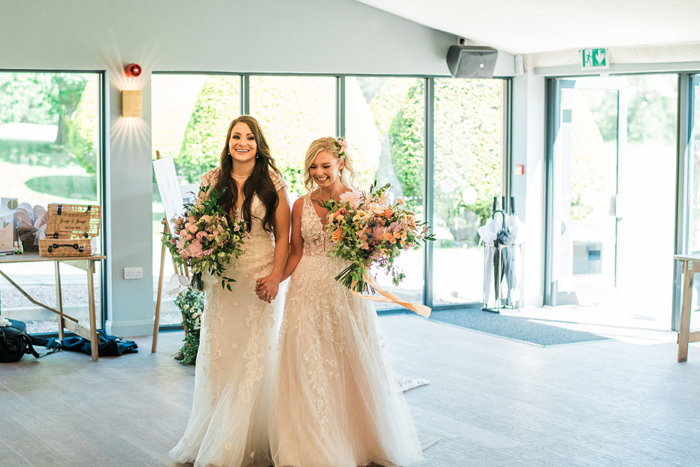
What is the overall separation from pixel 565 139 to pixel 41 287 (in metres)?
5.71

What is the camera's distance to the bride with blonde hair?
3590 mm

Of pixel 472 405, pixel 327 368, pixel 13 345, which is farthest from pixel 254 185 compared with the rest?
pixel 13 345

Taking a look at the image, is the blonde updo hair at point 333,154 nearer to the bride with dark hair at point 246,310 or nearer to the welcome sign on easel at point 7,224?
the bride with dark hair at point 246,310

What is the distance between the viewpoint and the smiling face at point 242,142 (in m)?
3.85

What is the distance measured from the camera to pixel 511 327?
743 centimetres

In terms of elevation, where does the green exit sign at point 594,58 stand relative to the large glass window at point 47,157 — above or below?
above

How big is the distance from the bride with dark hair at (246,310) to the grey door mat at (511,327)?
356cm

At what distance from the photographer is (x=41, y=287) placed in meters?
6.93

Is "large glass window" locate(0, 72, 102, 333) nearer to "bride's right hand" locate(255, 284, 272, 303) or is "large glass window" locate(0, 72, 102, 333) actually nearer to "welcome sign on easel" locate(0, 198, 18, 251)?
"welcome sign on easel" locate(0, 198, 18, 251)

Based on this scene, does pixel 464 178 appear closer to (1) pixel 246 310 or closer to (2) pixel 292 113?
(2) pixel 292 113

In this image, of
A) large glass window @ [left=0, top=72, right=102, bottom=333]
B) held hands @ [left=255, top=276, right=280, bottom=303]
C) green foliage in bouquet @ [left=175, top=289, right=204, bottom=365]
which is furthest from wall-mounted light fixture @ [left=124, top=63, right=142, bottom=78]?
held hands @ [left=255, top=276, right=280, bottom=303]

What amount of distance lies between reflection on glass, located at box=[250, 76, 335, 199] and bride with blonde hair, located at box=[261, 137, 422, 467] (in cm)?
384

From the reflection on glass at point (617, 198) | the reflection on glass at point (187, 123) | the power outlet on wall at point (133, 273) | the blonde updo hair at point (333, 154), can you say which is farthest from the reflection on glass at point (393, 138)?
the blonde updo hair at point (333, 154)

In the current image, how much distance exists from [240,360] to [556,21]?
458 cm
